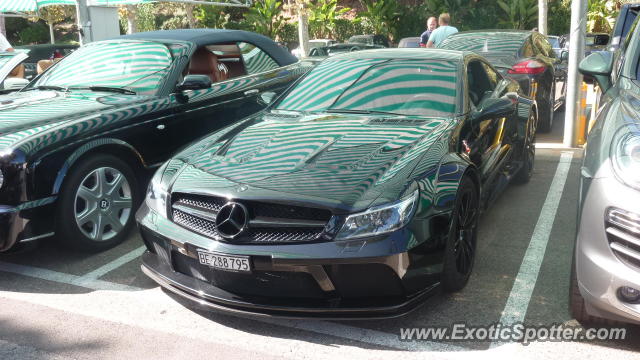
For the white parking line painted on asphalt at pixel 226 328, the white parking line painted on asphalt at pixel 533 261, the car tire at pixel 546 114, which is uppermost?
the car tire at pixel 546 114

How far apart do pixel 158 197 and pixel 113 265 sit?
1.07 meters

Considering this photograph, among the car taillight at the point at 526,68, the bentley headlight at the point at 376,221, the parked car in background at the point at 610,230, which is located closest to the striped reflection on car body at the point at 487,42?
the car taillight at the point at 526,68

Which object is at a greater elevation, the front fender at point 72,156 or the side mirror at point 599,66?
the side mirror at point 599,66

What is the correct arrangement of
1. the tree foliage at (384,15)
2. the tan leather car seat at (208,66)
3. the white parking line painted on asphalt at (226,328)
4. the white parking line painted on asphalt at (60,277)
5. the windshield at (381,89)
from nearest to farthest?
the white parking line painted on asphalt at (226,328), the white parking line painted on asphalt at (60,277), the windshield at (381,89), the tan leather car seat at (208,66), the tree foliage at (384,15)

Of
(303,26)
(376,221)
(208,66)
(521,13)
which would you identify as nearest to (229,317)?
(376,221)

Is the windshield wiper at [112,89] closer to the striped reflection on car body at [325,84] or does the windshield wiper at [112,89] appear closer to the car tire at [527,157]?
the striped reflection on car body at [325,84]

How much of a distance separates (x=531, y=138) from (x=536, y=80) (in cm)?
195

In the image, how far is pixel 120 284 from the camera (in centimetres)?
432

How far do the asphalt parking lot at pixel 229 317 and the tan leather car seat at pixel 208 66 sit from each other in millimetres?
1838

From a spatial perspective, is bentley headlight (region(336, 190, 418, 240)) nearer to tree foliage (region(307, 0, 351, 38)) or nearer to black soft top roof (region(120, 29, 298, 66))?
black soft top roof (region(120, 29, 298, 66))

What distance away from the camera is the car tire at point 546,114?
29.2 ft

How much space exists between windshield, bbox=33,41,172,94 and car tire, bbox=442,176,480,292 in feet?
9.39

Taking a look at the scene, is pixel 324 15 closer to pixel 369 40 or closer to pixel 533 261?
pixel 369 40

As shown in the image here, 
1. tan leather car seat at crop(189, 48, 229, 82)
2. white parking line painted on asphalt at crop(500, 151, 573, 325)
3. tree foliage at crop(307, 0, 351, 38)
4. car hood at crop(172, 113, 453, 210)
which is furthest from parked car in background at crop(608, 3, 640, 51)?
tree foliage at crop(307, 0, 351, 38)
